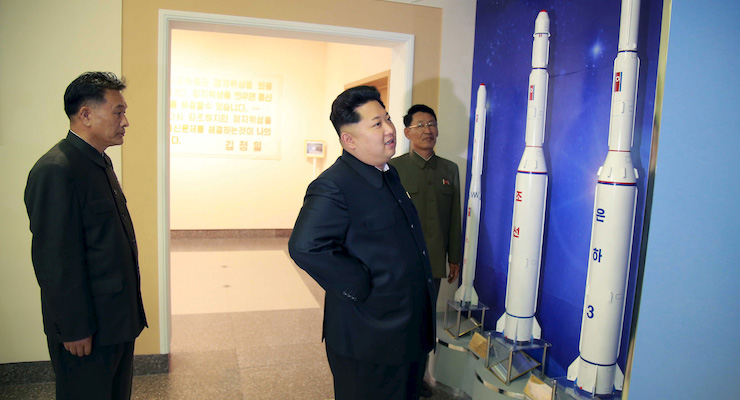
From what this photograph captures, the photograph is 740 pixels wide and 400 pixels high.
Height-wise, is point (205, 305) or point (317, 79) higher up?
point (317, 79)

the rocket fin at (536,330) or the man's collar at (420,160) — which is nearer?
the rocket fin at (536,330)

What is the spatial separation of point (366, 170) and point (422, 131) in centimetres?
139

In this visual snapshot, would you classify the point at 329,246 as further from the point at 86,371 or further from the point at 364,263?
the point at 86,371

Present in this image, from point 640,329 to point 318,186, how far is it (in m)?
1.01

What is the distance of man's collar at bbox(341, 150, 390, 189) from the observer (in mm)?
1665

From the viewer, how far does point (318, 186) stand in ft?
5.29

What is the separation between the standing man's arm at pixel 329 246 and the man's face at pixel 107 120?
2.91 feet

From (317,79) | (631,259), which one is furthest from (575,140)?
(317,79)

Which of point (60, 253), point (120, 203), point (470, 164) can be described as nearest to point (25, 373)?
point (120, 203)

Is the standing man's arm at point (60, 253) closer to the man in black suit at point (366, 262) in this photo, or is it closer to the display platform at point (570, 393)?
the man in black suit at point (366, 262)

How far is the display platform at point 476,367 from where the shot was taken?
2.51m

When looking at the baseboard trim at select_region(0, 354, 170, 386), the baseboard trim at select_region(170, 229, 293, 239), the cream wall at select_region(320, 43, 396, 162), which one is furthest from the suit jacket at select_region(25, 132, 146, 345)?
the baseboard trim at select_region(170, 229, 293, 239)

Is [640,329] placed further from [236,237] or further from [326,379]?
[236,237]

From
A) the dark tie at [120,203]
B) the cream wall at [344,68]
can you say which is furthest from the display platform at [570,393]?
the cream wall at [344,68]
